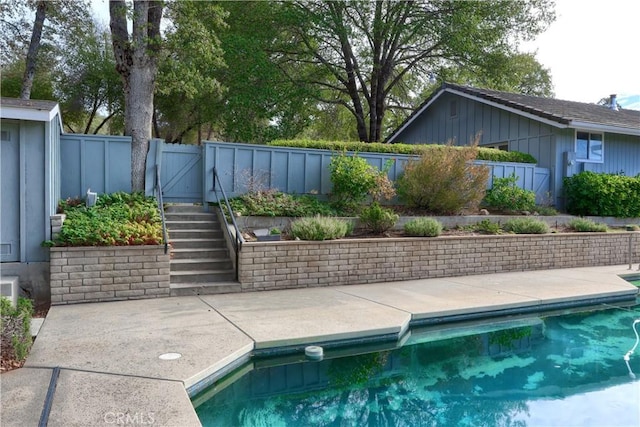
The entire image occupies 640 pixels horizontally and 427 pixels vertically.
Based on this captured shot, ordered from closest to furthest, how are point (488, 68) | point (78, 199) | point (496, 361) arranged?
point (496, 361)
point (78, 199)
point (488, 68)

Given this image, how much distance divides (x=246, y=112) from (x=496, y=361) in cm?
1393

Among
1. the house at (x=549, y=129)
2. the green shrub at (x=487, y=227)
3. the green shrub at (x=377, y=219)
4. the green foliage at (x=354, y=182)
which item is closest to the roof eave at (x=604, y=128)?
the house at (x=549, y=129)

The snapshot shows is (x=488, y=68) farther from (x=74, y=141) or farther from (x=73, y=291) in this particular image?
(x=73, y=291)

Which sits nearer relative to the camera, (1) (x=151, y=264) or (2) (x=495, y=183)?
(1) (x=151, y=264)

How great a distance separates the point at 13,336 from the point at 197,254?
4115 mm

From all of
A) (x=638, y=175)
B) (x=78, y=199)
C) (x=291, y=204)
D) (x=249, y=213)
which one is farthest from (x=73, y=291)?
(x=638, y=175)

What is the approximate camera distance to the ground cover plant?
4.04m

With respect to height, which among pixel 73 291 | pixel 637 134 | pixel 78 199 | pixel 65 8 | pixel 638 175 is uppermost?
pixel 65 8

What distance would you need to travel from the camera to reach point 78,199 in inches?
341

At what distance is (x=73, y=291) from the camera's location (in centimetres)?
665

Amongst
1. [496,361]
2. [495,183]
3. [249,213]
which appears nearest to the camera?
[496,361]

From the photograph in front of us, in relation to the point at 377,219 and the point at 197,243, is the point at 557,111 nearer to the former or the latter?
the point at 377,219

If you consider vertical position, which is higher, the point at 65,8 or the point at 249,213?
the point at 65,8

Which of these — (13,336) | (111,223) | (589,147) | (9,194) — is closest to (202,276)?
(111,223)
